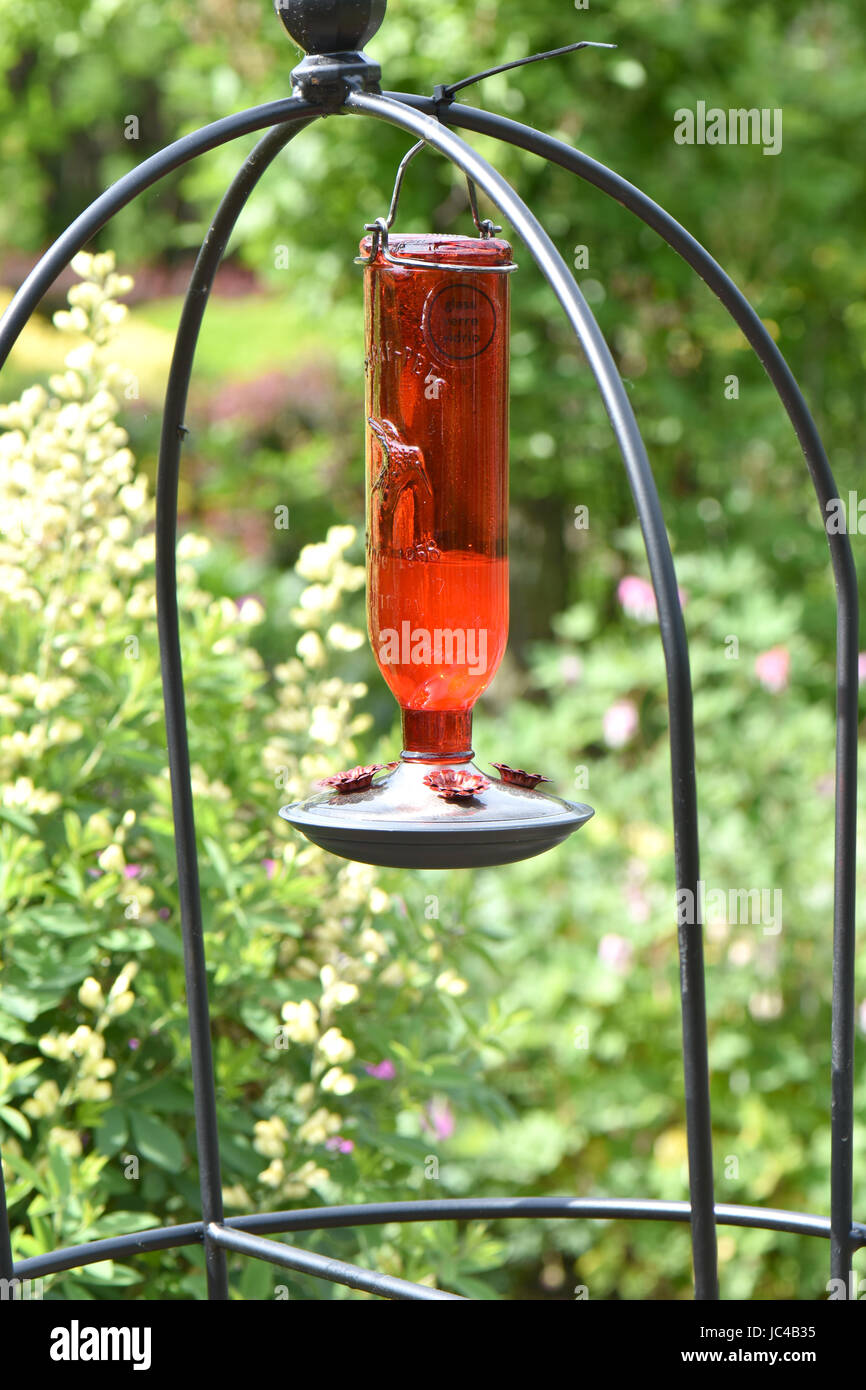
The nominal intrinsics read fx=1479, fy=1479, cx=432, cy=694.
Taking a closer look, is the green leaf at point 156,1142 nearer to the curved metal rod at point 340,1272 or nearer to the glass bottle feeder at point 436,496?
the curved metal rod at point 340,1272

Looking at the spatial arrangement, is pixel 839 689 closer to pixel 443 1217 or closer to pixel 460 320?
pixel 460 320

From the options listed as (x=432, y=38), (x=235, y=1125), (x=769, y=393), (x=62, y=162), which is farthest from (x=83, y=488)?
(x=62, y=162)

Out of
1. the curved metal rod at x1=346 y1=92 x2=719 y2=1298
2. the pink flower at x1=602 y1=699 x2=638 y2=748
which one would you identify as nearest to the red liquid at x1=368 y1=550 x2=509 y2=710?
the curved metal rod at x1=346 y1=92 x2=719 y2=1298

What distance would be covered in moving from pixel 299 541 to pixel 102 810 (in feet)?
16.0

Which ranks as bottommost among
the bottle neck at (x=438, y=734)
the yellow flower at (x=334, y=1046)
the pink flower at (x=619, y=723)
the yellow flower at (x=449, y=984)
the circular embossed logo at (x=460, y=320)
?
the yellow flower at (x=334, y=1046)

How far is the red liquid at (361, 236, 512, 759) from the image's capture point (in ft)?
4.59

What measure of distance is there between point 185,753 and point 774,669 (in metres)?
2.42

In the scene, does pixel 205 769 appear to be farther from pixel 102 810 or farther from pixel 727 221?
pixel 727 221

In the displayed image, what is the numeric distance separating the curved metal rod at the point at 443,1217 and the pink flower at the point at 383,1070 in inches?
19.1

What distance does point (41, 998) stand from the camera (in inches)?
74.5

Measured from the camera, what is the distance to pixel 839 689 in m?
1.52

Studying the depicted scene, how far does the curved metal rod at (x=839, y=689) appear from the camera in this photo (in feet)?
4.58

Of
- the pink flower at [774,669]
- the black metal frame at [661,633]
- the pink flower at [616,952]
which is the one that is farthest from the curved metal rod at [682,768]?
the pink flower at [774,669]

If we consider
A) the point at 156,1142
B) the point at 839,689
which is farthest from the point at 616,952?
the point at 839,689
